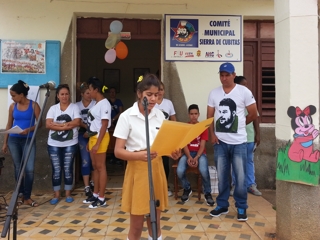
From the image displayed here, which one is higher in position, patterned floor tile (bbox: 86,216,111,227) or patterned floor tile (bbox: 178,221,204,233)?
patterned floor tile (bbox: 86,216,111,227)

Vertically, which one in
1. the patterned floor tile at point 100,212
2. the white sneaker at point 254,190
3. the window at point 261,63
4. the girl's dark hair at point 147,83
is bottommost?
the patterned floor tile at point 100,212

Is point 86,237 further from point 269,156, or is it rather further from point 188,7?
point 188,7

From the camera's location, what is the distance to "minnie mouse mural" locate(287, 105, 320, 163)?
283 cm

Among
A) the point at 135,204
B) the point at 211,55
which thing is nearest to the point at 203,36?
Result: the point at 211,55

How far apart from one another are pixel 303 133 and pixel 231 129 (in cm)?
86

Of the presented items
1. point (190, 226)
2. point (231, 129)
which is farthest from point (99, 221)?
point (231, 129)

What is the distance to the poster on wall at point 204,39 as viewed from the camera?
16.0 ft

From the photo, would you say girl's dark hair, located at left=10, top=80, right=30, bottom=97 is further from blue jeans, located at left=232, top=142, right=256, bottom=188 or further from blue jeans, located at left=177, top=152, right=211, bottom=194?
blue jeans, located at left=232, top=142, right=256, bottom=188

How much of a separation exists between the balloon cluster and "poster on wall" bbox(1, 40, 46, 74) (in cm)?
101

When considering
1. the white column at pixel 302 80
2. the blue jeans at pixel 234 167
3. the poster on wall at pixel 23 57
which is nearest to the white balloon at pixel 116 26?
the poster on wall at pixel 23 57

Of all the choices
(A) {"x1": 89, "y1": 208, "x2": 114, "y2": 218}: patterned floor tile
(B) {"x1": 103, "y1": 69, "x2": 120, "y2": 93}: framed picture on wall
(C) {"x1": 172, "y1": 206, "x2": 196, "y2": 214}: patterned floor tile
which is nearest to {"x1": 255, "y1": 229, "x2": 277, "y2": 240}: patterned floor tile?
(C) {"x1": 172, "y1": 206, "x2": 196, "y2": 214}: patterned floor tile

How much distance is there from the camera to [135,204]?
2.22 m

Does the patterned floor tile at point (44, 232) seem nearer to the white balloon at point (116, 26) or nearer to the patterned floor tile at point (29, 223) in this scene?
the patterned floor tile at point (29, 223)

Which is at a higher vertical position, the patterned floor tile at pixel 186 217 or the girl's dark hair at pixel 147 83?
the girl's dark hair at pixel 147 83
